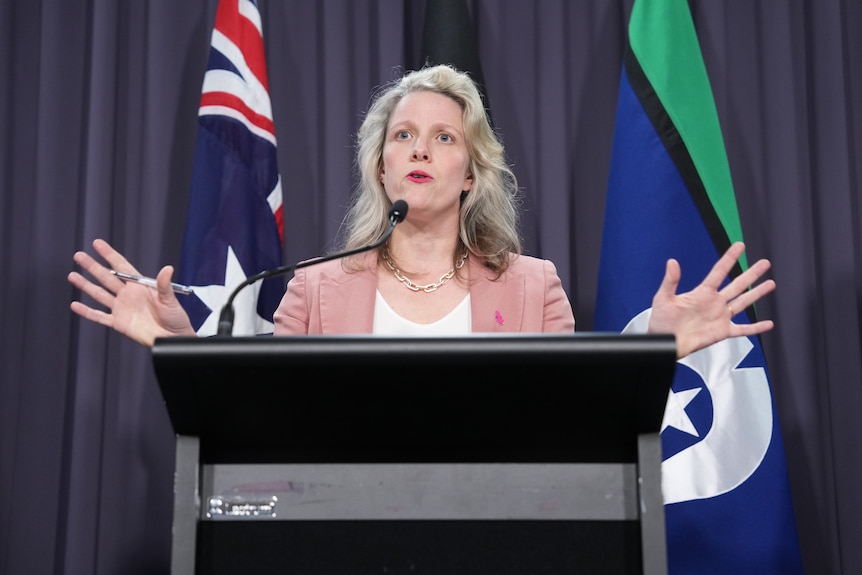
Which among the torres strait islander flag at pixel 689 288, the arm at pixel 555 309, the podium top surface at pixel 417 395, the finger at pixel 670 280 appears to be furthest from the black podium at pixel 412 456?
the torres strait islander flag at pixel 689 288

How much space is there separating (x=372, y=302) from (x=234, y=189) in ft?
2.81

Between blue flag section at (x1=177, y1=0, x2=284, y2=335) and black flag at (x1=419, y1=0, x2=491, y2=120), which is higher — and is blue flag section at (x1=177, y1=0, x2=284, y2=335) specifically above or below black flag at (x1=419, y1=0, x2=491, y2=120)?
below

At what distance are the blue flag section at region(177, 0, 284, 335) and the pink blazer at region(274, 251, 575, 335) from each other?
61 centimetres

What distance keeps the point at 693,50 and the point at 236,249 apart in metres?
1.38

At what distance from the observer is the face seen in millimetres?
2000

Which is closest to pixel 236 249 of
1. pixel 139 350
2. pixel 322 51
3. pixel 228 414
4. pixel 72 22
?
pixel 139 350

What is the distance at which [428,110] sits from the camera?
6.89 ft

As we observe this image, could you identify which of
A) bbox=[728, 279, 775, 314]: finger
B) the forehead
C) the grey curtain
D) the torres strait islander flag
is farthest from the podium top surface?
the grey curtain

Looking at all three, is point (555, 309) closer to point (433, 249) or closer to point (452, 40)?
point (433, 249)

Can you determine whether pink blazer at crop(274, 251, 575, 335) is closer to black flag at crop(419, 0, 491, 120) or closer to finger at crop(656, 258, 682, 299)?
finger at crop(656, 258, 682, 299)

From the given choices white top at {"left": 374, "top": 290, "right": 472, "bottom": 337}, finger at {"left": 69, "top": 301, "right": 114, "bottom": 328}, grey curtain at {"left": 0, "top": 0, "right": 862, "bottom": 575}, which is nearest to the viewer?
finger at {"left": 69, "top": 301, "right": 114, "bottom": 328}

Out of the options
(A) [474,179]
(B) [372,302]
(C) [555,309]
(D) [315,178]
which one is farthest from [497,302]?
(D) [315,178]

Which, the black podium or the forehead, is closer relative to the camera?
the black podium

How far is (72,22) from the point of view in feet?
9.83
